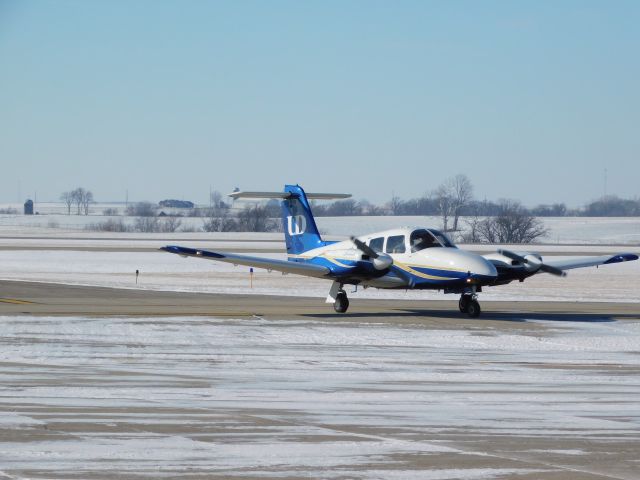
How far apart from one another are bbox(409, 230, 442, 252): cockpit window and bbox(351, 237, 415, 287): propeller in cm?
76

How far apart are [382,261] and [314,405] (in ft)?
52.6

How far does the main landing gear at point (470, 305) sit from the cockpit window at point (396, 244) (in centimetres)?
237

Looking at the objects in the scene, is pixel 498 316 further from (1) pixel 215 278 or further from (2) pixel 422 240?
(1) pixel 215 278

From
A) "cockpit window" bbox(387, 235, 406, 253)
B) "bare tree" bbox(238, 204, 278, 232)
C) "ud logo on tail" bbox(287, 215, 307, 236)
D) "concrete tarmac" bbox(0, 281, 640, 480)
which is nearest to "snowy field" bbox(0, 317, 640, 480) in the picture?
"concrete tarmac" bbox(0, 281, 640, 480)

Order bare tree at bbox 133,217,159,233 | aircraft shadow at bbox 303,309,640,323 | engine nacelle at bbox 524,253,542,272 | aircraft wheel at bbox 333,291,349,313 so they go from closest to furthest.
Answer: engine nacelle at bbox 524,253,542,272 < aircraft shadow at bbox 303,309,640,323 < aircraft wheel at bbox 333,291,349,313 < bare tree at bbox 133,217,159,233

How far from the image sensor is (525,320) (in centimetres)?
2973

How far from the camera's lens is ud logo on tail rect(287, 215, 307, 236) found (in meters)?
34.1

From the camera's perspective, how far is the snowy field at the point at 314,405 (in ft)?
33.7

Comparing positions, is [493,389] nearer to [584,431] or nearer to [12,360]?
[584,431]

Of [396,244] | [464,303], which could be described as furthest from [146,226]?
[464,303]

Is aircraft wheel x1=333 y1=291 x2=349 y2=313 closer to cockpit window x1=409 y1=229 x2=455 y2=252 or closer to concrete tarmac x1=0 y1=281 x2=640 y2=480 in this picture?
cockpit window x1=409 y1=229 x2=455 y2=252

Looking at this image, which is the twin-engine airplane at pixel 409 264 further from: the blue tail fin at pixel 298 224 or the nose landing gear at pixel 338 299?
the blue tail fin at pixel 298 224

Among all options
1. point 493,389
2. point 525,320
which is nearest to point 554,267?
point 525,320

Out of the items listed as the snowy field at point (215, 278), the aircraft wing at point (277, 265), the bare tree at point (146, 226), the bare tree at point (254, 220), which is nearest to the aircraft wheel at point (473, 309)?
the aircraft wing at point (277, 265)
